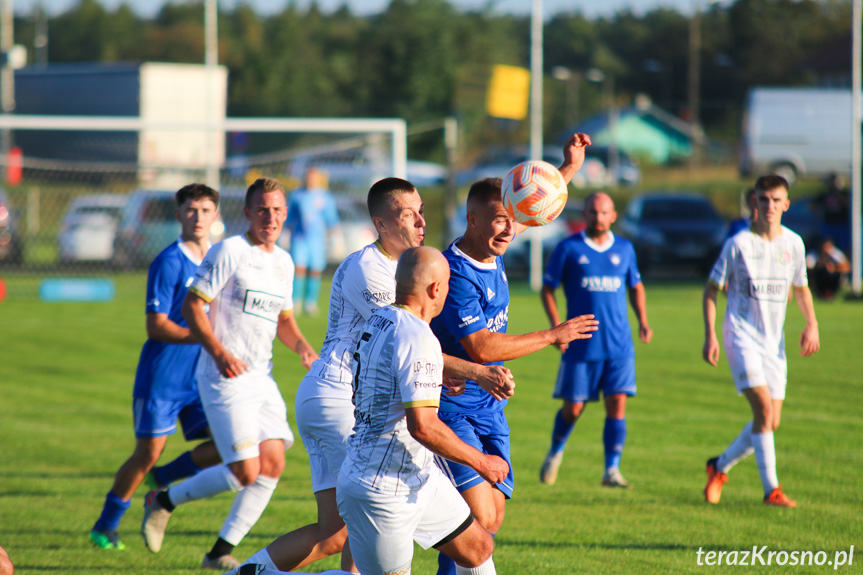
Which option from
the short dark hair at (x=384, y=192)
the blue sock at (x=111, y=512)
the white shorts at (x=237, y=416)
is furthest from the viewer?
the blue sock at (x=111, y=512)

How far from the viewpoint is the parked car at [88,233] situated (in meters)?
21.7

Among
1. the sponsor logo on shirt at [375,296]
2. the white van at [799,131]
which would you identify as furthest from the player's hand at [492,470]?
the white van at [799,131]

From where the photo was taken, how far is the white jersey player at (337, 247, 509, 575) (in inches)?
136

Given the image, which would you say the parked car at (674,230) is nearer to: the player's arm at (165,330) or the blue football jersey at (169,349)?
the blue football jersey at (169,349)

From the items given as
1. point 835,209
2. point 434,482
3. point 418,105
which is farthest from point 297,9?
point 434,482

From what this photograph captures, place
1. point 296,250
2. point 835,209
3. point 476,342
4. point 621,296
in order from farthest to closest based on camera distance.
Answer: point 835,209, point 296,250, point 621,296, point 476,342

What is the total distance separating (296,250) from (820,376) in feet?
28.7

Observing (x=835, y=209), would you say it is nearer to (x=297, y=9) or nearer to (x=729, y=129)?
(x=729, y=129)

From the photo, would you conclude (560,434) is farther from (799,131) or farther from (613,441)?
(799,131)

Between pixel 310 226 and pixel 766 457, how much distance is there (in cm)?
1102

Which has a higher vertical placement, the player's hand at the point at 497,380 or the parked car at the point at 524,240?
the parked car at the point at 524,240

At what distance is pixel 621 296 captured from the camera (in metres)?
7.38

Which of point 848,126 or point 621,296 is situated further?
point 848,126

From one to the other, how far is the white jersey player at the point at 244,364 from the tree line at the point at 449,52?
5034 centimetres
